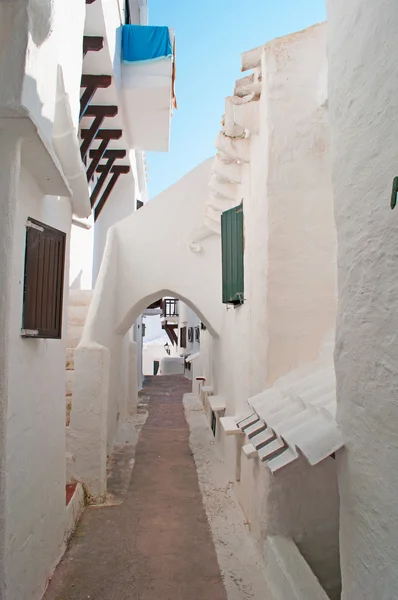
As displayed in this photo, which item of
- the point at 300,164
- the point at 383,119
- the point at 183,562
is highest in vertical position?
the point at 300,164

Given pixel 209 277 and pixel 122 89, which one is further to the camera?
pixel 122 89

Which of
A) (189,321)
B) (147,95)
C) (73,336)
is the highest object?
(147,95)

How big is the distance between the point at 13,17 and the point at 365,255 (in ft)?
9.31

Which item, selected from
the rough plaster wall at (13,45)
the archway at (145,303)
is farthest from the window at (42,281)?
the archway at (145,303)

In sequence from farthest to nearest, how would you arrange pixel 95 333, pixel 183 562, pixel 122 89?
1. pixel 122 89
2. pixel 95 333
3. pixel 183 562

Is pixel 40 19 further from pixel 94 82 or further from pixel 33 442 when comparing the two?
pixel 94 82

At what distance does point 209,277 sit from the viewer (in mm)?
8453

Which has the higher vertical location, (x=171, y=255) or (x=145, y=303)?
(x=171, y=255)

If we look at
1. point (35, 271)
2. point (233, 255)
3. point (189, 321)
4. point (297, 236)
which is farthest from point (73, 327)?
point (189, 321)

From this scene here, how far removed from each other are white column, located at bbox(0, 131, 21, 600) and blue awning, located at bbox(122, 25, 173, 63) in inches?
340

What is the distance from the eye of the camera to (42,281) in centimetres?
380

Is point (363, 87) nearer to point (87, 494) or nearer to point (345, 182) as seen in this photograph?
point (345, 182)

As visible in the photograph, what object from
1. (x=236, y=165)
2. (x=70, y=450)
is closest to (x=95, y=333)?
(x=70, y=450)

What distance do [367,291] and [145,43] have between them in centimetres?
1017
